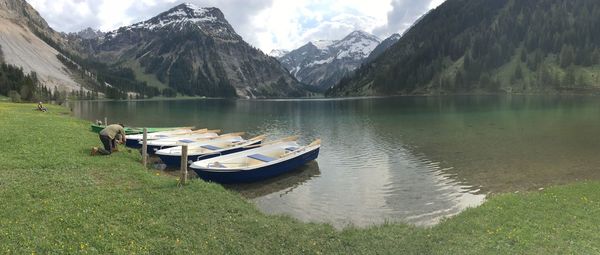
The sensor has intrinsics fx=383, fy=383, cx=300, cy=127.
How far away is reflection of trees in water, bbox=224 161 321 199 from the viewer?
1209 inches

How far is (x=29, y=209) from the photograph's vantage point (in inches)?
654

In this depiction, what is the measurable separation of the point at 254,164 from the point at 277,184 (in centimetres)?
289

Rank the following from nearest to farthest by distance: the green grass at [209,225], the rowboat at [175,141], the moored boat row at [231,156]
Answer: the green grass at [209,225] → the moored boat row at [231,156] → the rowboat at [175,141]

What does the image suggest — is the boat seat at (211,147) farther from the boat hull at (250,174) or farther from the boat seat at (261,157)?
the boat hull at (250,174)

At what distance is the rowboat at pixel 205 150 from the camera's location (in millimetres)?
37812

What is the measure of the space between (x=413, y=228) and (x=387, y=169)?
63.3 ft

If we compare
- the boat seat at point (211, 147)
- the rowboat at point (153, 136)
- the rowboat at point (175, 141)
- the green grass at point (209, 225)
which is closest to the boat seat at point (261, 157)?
the boat seat at point (211, 147)

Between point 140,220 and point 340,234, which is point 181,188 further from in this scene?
point 340,234

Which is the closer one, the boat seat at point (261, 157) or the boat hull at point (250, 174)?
the boat hull at point (250, 174)

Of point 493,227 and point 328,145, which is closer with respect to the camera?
point 493,227

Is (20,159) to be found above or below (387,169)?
above

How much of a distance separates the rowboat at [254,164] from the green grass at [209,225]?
664 cm

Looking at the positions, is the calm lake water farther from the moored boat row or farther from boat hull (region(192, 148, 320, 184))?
the moored boat row

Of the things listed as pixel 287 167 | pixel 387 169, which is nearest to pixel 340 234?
pixel 287 167
